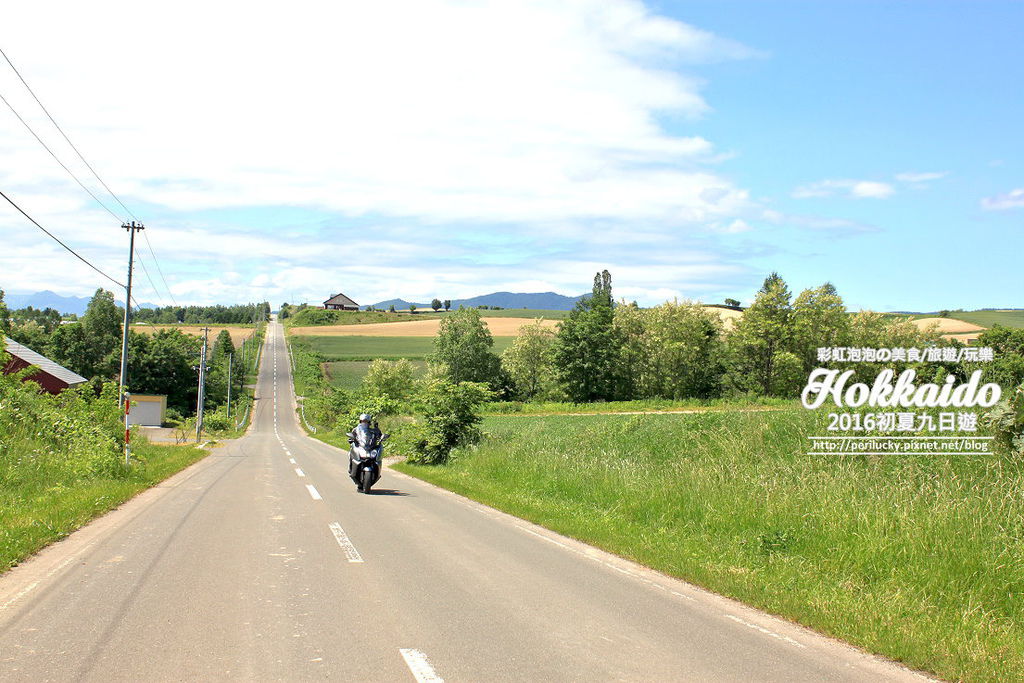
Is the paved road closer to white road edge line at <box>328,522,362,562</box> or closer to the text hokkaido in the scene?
white road edge line at <box>328,522,362,562</box>

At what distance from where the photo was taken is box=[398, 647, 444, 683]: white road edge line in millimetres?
5071

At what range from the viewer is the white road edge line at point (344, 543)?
9.23m

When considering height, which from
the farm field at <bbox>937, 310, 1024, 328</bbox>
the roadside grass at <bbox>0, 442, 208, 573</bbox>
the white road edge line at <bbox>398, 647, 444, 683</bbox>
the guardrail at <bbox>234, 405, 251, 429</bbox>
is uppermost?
the farm field at <bbox>937, 310, 1024, 328</bbox>

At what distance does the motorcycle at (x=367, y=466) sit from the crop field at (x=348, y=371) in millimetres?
77898

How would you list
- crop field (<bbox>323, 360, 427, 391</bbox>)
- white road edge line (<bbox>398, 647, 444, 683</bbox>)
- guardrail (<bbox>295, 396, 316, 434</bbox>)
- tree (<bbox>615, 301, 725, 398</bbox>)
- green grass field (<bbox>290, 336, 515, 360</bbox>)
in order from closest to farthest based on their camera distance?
1. white road edge line (<bbox>398, 647, 444, 683</bbox>)
2. guardrail (<bbox>295, 396, 316, 434</bbox>)
3. tree (<bbox>615, 301, 725, 398</bbox>)
4. crop field (<bbox>323, 360, 427, 391</bbox>)
5. green grass field (<bbox>290, 336, 515, 360</bbox>)

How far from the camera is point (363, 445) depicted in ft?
57.8

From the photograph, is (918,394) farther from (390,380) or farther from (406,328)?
(406,328)

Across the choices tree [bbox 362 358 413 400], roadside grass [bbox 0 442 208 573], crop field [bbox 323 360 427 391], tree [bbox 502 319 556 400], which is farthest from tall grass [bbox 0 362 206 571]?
crop field [bbox 323 360 427 391]

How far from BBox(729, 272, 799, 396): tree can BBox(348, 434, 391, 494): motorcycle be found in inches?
2227

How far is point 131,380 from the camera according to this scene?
87.2 metres

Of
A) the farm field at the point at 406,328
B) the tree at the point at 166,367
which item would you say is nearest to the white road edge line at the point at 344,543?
the tree at the point at 166,367

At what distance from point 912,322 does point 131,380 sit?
8818 cm

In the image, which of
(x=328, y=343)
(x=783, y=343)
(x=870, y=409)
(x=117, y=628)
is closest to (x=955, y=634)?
(x=117, y=628)

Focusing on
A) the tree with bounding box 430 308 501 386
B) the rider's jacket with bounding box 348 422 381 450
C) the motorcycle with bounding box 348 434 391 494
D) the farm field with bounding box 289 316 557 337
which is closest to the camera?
the motorcycle with bounding box 348 434 391 494
